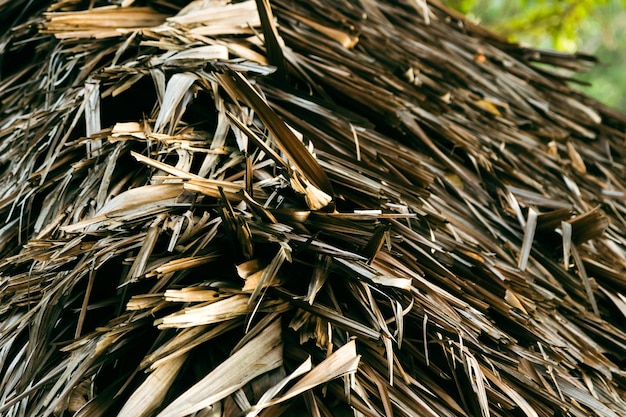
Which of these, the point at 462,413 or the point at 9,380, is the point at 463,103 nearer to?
the point at 462,413

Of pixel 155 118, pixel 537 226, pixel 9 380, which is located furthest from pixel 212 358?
pixel 537 226

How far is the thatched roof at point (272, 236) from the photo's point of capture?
0.85m

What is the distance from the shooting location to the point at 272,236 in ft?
2.90

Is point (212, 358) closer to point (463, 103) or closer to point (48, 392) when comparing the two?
point (48, 392)

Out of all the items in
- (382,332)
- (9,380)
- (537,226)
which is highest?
(382,332)

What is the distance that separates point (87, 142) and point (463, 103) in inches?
35.9

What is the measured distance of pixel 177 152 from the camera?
3.32 feet

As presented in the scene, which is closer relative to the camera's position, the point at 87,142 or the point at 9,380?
the point at 9,380

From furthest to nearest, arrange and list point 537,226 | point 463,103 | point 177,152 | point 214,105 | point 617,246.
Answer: point 463,103
point 617,246
point 537,226
point 214,105
point 177,152

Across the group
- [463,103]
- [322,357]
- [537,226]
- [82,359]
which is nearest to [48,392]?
[82,359]

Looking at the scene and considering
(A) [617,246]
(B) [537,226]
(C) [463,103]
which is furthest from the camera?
(C) [463,103]

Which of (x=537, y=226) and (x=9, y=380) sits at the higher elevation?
(x=537, y=226)

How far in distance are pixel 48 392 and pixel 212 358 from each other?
21 cm

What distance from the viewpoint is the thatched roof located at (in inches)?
33.4
